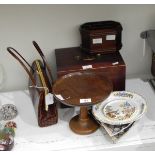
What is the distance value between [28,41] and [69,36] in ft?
0.57

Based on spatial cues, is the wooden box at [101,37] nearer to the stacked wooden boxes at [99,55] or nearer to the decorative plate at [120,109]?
the stacked wooden boxes at [99,55]

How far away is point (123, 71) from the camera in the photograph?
127cm

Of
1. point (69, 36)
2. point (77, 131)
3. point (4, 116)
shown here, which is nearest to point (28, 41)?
point (69, 36)

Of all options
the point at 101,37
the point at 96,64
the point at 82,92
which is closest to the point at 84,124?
the point at 82,92

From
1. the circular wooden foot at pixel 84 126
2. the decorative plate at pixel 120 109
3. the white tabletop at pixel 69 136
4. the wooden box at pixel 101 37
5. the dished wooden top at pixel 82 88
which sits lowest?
the white tabletop at pixel 69 136

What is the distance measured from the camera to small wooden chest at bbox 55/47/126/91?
1.25m

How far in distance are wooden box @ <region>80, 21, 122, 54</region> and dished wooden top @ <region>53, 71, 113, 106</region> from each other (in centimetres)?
13

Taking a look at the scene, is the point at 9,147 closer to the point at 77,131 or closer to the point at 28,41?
the point at 77,131

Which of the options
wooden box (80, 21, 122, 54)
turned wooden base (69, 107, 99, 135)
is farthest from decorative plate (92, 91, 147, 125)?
wooden box (80, 21, 122, 54)

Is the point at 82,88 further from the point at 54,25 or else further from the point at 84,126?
the point at 54,25

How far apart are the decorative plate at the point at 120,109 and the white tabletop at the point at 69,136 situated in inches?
2.7

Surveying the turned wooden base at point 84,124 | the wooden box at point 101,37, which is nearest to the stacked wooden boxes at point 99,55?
the wooden box at point 101,37

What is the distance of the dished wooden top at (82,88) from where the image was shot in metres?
1.12
